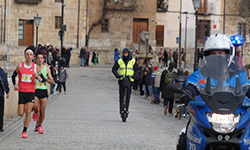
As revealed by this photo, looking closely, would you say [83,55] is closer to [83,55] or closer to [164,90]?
[83,55]

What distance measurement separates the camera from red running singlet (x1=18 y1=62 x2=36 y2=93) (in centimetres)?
1020

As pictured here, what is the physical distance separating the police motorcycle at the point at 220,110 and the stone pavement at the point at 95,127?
420 cm

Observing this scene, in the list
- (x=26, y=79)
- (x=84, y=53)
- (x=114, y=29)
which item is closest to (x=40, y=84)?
(x=26, y=79)

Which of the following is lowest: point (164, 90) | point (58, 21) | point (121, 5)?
point (164, 90)

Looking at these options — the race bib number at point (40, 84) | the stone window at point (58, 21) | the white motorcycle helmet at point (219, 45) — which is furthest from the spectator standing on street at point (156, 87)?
the stone window at point (58, 21)

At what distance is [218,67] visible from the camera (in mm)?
5078

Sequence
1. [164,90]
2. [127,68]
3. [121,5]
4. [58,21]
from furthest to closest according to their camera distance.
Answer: [121,5] < [58,21] < [164,90] < [127,68]

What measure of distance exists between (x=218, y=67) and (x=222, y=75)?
3.9 inches

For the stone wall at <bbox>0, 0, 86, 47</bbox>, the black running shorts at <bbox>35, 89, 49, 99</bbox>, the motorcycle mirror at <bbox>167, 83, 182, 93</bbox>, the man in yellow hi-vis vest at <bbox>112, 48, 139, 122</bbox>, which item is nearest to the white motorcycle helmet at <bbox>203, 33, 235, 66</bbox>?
the motorcycle mirror at <bbox>167, 83, 182, 93</bbox>

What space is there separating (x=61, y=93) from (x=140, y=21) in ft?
111

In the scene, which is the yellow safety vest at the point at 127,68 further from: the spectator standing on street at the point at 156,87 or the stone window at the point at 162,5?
the stone window at the point at 162,5

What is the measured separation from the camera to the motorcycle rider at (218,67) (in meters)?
5.04

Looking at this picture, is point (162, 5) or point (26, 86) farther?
point (162, 5)

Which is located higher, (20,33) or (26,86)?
(20,33)
